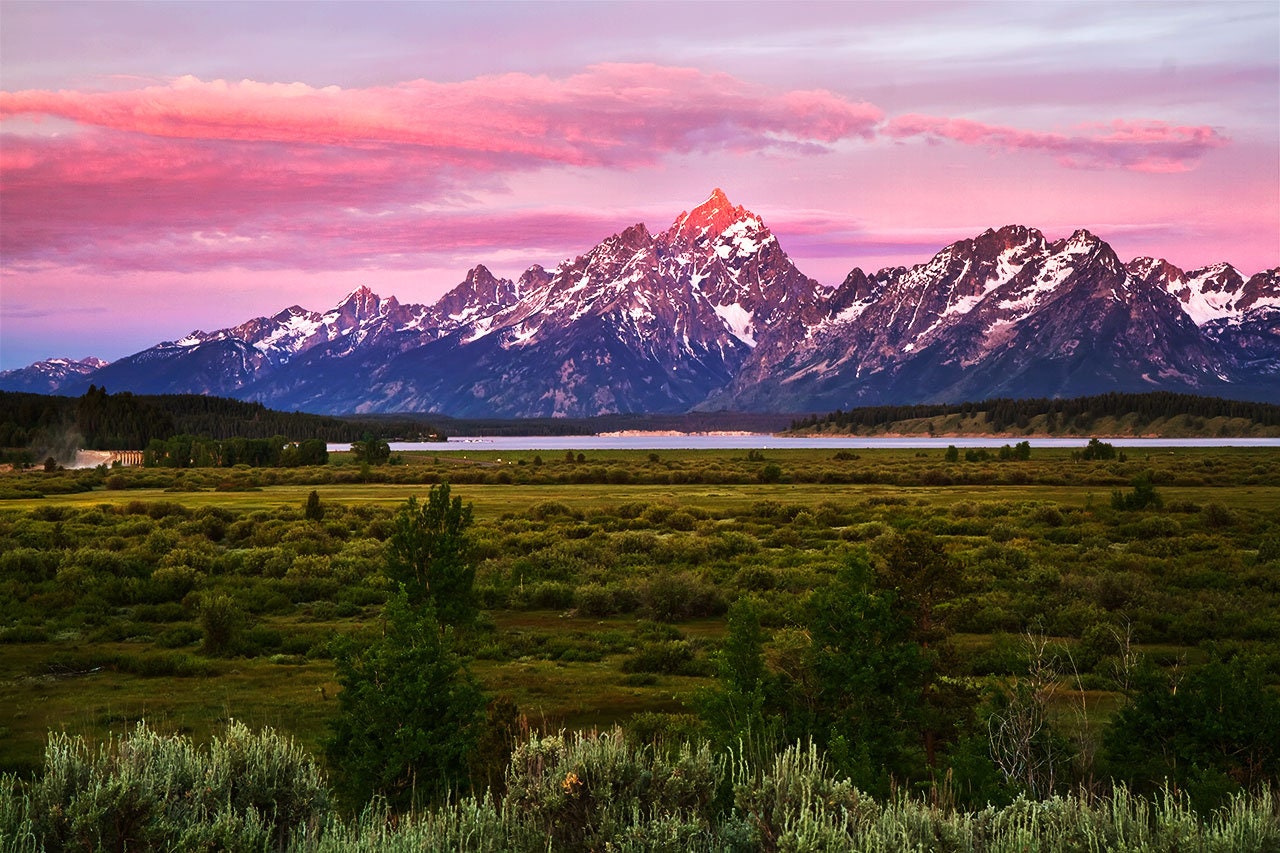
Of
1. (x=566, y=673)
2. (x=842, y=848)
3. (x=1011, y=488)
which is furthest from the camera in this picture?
(x=1011, y=488)

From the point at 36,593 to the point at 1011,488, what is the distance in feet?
224

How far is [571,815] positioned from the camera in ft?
29.3

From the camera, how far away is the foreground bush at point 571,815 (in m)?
8.12

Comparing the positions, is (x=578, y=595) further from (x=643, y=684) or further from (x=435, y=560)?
(x=435, y=560)

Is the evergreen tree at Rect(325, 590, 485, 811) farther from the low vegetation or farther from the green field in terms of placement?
the green field

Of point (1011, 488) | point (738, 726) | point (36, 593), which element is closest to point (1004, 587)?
point (738, 726)

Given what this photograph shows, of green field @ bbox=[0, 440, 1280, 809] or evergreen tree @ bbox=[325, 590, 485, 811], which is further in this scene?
green field @ bbox=[0, 440, 1280, 809]

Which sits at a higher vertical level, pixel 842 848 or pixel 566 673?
pixel 842 848

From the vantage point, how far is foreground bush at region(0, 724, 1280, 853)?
812cm

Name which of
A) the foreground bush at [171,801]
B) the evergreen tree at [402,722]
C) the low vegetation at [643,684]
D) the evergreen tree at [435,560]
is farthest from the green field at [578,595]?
the foreground bush at [171,801]

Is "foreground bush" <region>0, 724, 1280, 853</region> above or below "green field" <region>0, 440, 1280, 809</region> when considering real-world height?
above

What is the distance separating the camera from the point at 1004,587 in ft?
101

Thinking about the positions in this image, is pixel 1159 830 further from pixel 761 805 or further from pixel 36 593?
pixel 36 593

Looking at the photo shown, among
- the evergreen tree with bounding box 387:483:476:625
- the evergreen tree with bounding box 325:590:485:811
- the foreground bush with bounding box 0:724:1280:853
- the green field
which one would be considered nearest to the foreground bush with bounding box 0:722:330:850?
the foreground bush with bounding box 0:724:1280:853
